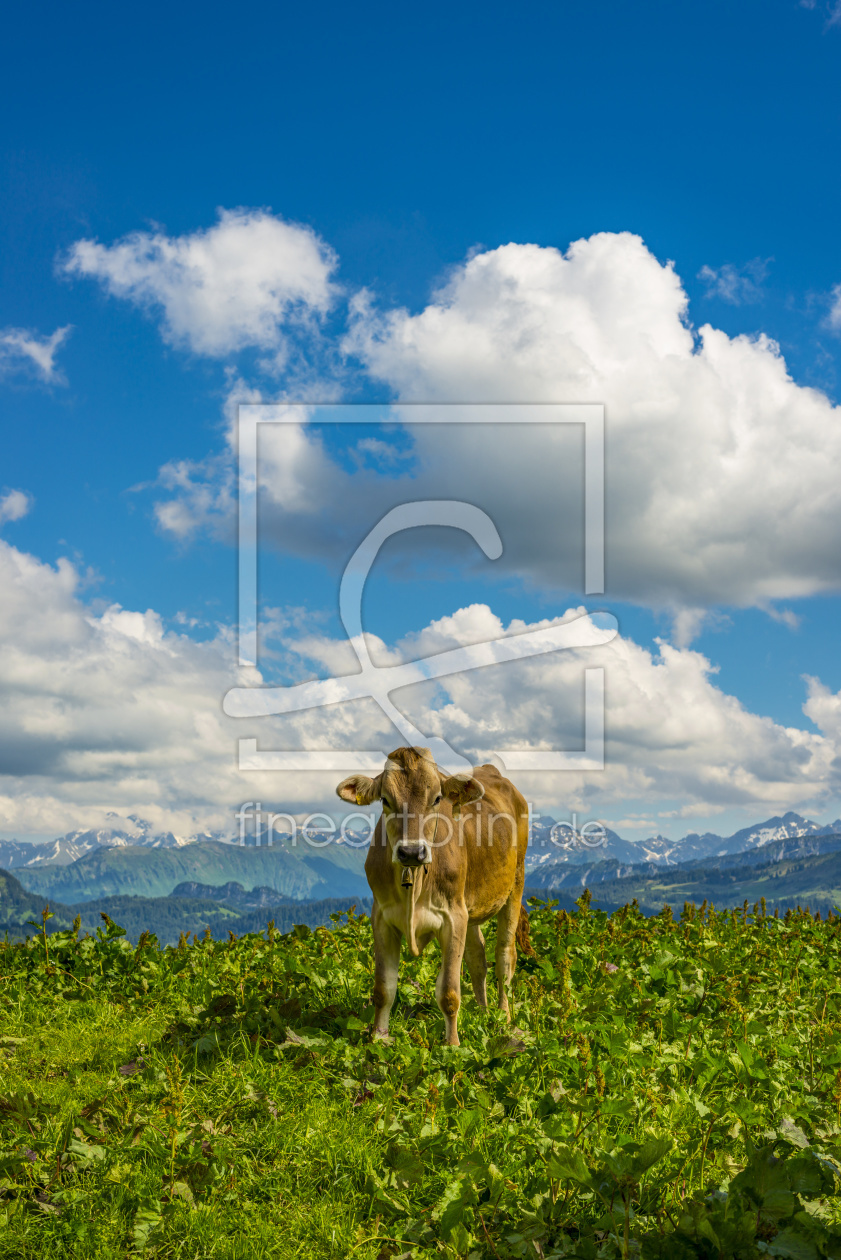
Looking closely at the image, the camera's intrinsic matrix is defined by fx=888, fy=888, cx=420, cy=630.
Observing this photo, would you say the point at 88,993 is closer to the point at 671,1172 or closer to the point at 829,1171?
the point at 671,1172

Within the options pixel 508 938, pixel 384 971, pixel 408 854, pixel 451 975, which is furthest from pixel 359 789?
pixel 508 938

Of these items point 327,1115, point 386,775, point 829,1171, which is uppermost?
point 386,775

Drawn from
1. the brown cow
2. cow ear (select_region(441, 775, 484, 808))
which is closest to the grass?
the brown cow

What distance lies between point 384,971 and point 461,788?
2.14 m

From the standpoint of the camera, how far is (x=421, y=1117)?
7.03 meters

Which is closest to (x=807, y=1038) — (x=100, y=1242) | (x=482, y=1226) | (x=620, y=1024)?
(x=620, y=1024)

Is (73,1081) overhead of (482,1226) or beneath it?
beneath

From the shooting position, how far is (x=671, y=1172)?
19.9 ft

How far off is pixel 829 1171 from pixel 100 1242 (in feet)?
14.8

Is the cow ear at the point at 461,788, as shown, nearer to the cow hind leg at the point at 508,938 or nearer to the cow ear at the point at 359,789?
the cow ear at the point at 359,789

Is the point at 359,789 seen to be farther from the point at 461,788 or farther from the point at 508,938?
the point at 508,938

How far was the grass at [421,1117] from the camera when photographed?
524 cm

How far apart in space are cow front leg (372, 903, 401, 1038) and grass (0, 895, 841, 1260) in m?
0.32

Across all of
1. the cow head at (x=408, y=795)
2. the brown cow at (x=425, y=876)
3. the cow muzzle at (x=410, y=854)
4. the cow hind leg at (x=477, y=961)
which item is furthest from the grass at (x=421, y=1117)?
the cow head at (x=408, y=795)
